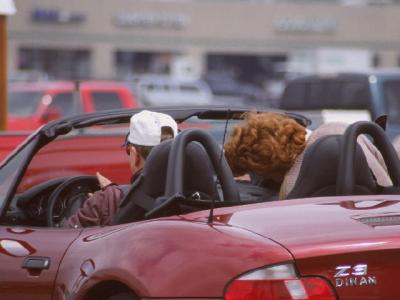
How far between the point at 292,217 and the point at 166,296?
1.68 ft

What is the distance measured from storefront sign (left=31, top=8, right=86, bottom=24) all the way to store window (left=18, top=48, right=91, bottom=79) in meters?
1.68

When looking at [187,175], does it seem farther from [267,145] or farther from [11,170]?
[11,170]

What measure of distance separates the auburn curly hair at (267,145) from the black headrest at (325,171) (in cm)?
33

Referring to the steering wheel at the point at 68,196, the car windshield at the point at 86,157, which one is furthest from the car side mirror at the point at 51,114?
the steering wheel at the point at 68,196

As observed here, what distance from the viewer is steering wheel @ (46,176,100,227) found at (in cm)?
554

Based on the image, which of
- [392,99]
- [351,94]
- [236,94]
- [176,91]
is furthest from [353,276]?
[236,94]

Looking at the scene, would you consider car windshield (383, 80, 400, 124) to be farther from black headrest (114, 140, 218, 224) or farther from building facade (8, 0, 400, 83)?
building facade (8, 0, 400, 83)

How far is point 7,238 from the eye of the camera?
4.93 m

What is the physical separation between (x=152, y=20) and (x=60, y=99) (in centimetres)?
4631

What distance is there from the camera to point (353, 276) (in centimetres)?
368

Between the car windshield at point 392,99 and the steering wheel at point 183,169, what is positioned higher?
the steering wheel at point 183,169

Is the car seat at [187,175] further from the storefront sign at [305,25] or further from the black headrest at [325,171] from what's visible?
the storefront sign at [305,25]

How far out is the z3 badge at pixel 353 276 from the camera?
3.67 meters

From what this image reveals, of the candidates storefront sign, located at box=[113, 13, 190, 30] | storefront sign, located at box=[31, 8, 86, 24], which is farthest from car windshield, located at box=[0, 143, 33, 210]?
storefront sign, located at box=[113, 13, 190, 30]
